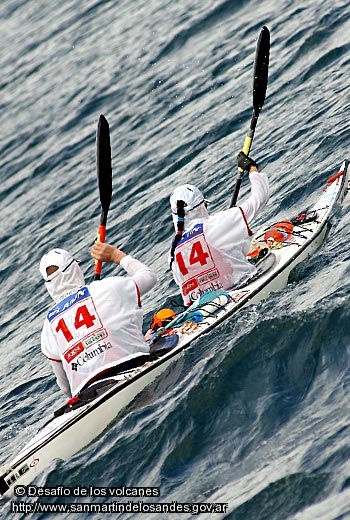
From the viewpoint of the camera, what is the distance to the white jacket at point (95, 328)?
10703mm

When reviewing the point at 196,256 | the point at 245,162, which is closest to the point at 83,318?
the point at 196,256

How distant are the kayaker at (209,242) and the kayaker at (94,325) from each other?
3.58 ft

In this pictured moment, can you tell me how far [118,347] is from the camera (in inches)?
424

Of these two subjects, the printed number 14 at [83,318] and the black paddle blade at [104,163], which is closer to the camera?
the printed number 14 at [83,318]

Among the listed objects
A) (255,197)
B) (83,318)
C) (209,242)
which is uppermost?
(83,318)

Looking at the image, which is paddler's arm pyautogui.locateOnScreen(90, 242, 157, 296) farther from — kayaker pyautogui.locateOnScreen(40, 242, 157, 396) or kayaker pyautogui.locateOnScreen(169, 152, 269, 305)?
kayaker pyautogui.locateOnScreen(169, 152, 269, 305)

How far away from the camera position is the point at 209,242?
39.3 ft

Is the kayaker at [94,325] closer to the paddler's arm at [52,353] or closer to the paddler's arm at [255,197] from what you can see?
the paddler's arm at [52,353]

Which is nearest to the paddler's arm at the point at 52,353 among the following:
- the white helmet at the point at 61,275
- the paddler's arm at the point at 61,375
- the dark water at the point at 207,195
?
the paddler's arm at the point at 61,375

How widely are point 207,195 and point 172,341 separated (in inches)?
262

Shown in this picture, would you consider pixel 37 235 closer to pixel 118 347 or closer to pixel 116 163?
pixel 116 163

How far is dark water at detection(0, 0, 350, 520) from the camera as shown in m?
8.62

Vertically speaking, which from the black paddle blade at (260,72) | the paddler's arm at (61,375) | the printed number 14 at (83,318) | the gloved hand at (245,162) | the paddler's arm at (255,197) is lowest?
the paddler's arm at (61,375)

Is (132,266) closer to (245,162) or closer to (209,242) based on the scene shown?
(209,242)
